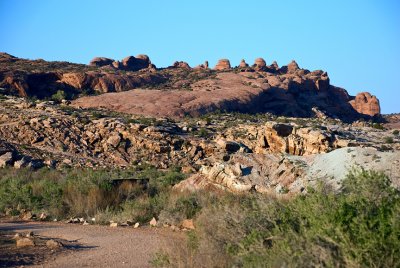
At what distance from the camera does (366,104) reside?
7925 centimetres

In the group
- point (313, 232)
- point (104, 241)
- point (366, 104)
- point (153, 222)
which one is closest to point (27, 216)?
point (153, 222)

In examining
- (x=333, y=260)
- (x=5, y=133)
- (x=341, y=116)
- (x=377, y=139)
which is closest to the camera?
(x=333, y=260)

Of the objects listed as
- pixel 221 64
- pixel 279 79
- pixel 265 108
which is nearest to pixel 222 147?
pixel 265 108

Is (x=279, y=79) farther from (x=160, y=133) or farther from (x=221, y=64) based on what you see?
(x=160, y=133)

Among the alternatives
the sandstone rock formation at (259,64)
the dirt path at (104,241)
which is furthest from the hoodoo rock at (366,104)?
the dirt path at (104,241)

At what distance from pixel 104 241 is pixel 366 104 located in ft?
245

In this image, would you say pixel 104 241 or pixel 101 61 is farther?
pixel 101 61

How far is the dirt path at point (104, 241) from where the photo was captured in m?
8.41

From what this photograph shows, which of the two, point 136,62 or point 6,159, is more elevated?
point 136,62

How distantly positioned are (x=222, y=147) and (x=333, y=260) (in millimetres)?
24871

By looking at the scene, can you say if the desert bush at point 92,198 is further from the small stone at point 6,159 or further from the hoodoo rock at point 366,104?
the hoodoo rock at point 366,104

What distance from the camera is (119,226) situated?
12.5 m

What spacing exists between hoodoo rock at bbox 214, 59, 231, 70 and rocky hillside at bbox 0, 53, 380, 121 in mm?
68

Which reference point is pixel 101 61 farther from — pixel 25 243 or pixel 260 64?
pixel 25 243
